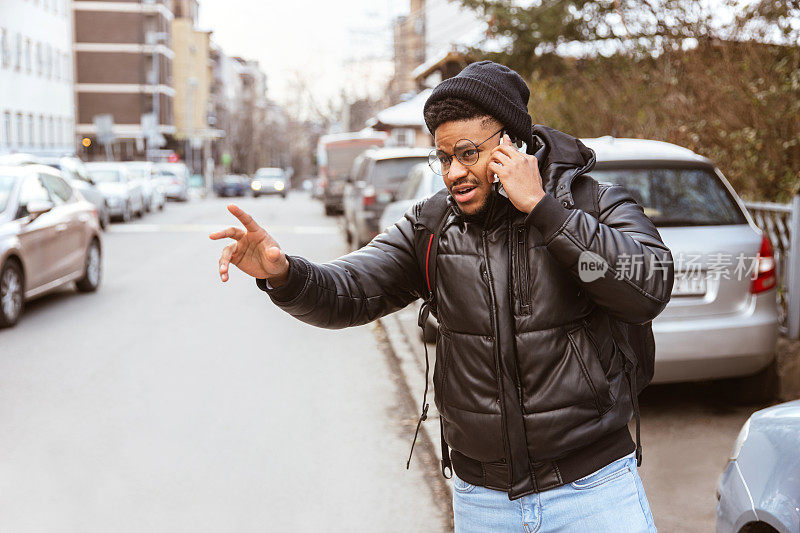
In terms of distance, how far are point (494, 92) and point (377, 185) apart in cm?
1415

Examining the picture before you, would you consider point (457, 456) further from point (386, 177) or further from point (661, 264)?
point (386, 177)

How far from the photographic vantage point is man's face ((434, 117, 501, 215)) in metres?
2.16

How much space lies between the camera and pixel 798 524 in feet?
8.32

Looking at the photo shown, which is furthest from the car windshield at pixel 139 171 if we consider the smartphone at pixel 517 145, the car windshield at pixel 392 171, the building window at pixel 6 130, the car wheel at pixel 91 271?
the smartphone at pixel 517 145

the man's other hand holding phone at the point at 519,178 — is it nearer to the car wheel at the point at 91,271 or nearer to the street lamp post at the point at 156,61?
the car wheel at the point at 91,271

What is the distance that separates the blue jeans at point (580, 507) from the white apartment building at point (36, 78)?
155 feet

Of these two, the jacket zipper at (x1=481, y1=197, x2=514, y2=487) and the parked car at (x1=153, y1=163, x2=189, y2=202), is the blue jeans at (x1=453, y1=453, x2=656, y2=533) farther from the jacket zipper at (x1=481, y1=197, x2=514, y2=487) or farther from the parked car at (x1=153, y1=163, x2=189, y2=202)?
the parked car at (x1=153, y1=163, x2=189, y2=202)

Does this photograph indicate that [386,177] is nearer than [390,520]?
No

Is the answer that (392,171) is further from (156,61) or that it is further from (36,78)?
(156,61)

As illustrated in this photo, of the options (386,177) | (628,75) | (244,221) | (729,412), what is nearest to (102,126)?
(386,177)

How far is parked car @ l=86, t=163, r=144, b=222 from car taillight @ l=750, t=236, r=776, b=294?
22.7 meters

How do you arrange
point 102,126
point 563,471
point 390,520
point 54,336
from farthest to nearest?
point 102,126 → point 54,336 → point 390,520 → point 563,471

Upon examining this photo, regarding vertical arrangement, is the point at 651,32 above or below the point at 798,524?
above

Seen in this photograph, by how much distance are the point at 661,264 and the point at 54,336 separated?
8286 mm
